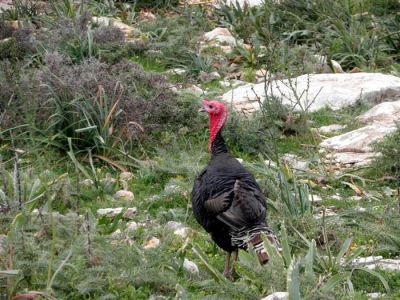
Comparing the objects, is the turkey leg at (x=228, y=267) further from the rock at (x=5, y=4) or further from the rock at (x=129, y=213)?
the rock at (x=5, y=4)

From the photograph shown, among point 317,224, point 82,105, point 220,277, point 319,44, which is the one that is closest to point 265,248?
point 220,277

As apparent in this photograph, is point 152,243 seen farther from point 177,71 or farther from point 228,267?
point 177,71

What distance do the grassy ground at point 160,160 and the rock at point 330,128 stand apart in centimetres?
14

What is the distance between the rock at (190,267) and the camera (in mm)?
7066

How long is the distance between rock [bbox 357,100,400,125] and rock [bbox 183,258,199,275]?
476 centimetres

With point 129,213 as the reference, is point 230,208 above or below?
above

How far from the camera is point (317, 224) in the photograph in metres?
7.91

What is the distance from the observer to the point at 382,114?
456 inches

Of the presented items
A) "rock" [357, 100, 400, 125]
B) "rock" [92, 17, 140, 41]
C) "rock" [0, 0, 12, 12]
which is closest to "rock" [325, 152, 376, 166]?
"rock" [357, 100, 400, 125]

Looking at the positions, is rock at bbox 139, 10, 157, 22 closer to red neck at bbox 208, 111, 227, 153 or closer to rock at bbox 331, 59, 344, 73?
rock at bbox 331, 59, 344, 73

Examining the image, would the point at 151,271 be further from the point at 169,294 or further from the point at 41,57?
the point at 41,57

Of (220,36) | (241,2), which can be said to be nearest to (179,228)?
(220,36)

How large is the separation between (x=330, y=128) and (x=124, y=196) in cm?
345

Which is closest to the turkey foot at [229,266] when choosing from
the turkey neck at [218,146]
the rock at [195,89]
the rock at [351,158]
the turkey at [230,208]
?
the turkey at [230,208]
